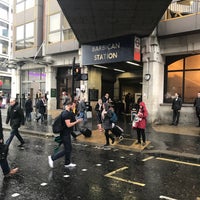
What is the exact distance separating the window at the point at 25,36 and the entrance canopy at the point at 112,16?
9.04 meters

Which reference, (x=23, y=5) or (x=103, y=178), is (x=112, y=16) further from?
(x=23, y=5)

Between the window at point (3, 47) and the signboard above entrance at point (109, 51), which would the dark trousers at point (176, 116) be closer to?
the signboard above entrance at point (109, 51)

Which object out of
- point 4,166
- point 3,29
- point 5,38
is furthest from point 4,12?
point 4,166

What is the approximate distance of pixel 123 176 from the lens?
18.2ft

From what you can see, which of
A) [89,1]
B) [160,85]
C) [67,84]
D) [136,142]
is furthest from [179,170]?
[67,84]

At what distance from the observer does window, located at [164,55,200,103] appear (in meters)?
13.7

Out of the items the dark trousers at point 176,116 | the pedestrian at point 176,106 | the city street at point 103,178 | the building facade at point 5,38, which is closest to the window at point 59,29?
the pedestrian at point 176,106

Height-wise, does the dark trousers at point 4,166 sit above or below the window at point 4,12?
below

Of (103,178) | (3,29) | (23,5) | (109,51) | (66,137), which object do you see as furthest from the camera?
(3,29)

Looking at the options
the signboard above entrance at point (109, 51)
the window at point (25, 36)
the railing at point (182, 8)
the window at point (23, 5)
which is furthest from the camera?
the window at point (23, 5)

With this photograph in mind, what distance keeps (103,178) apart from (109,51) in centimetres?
1050

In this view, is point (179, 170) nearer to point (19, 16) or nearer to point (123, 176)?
point (123, 176)

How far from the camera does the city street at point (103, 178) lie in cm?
451

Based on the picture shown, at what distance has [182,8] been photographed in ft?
42.3
